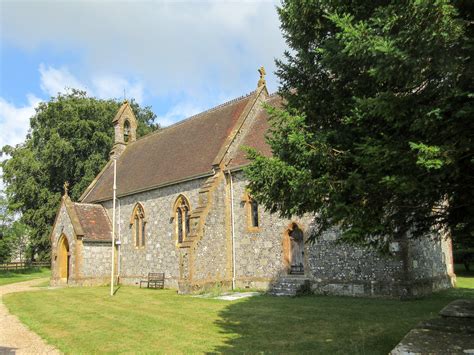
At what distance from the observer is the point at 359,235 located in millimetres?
5910

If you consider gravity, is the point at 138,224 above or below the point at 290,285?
above

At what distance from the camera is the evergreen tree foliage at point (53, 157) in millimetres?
41719

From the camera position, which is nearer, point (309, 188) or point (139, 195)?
point (309, 188)

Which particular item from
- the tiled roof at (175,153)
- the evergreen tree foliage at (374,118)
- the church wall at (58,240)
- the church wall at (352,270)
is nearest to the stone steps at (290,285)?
the church wall at (352,270)

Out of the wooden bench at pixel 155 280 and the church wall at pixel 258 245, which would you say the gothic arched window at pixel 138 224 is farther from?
the church wall at pixel 258 245

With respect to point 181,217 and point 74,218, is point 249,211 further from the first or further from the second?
point 74,218

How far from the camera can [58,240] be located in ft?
91.3

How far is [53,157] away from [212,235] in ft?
96.6

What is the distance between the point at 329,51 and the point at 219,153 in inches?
563

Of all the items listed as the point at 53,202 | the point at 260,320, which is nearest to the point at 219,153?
the point at 260,320

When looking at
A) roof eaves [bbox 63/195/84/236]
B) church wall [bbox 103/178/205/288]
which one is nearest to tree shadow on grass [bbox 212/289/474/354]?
church wall [bbox 103/178/205/288]

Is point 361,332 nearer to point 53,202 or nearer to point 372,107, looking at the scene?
point 372,107

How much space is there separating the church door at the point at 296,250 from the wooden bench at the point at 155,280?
8.06 meters

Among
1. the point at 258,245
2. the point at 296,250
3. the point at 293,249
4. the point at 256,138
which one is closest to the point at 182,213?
the point at 258,245
